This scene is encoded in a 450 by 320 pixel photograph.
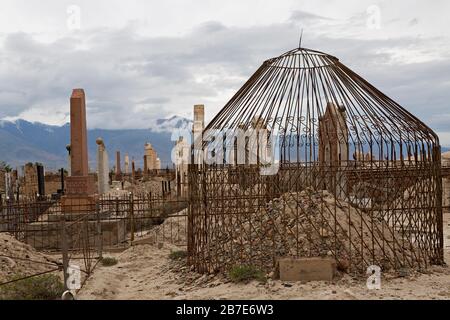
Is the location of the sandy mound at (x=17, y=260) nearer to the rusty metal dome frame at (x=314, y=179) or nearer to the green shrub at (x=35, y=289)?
the green shrub at (x=35, y=289)

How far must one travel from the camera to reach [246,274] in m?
8.61

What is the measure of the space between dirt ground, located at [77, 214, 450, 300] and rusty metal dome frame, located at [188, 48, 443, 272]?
48 centimetres

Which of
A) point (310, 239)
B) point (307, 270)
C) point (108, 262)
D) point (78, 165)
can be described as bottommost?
point (108, 262)

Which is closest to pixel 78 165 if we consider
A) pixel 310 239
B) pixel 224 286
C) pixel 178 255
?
pixel 178 255

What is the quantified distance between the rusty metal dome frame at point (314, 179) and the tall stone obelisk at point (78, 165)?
19.9 ft

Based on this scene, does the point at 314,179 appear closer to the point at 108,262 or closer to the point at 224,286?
the point at 224,286

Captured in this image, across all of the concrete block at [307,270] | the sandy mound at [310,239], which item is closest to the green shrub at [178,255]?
the sandy mound at [310,239]

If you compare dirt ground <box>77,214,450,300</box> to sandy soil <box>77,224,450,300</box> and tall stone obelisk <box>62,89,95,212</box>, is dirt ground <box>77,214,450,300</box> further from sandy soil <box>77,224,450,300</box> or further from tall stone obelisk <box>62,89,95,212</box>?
tall stone obelisk <box>62,89,95,212</box>

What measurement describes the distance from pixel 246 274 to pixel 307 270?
3.46ft

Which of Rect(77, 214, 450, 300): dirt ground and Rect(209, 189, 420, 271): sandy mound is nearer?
Rect(77, 214, 450, 300): dirt ground

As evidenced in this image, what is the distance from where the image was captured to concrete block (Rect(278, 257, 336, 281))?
27.2 ft

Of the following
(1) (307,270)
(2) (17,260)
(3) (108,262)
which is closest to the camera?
(1) (307,270)

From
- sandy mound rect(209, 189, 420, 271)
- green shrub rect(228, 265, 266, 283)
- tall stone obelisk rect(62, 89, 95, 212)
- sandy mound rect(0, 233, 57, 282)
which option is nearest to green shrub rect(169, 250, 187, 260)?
sandy mound rect(209, 189, 420, 271)
